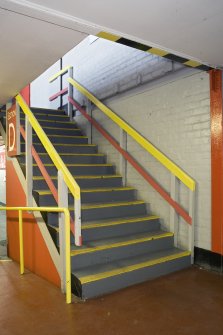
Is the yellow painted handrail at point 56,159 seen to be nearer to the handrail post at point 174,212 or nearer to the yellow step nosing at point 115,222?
the yellow step nosing at point 115,222

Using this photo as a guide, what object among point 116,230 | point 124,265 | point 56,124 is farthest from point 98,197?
point 56,124

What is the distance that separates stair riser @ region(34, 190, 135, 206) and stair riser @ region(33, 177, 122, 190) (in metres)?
0.30

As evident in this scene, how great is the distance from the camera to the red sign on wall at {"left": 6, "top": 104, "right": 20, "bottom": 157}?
4.24 meters

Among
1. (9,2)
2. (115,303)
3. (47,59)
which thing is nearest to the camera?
(9,2)

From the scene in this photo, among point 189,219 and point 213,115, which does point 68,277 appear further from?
point 213,115

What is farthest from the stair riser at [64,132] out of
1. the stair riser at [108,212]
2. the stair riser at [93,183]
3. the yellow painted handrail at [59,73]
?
the stair riser at [108,212]

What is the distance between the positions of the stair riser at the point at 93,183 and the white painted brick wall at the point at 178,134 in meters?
0.23

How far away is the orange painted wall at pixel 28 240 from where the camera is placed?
3.46 m

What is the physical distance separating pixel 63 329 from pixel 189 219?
204 cm

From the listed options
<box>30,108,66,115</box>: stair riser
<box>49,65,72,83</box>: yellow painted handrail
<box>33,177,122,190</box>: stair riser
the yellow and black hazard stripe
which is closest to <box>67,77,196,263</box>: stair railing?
<box>33,177,122,190</box>: stair riser

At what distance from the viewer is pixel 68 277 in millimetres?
2822

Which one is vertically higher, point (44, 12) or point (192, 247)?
point (44, 12)

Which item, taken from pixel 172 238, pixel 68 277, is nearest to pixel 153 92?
pixel 172 238

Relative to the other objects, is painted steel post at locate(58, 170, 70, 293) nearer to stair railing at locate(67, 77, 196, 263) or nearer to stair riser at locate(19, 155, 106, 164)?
stair railing at locate(67, 77, 196, 263)
